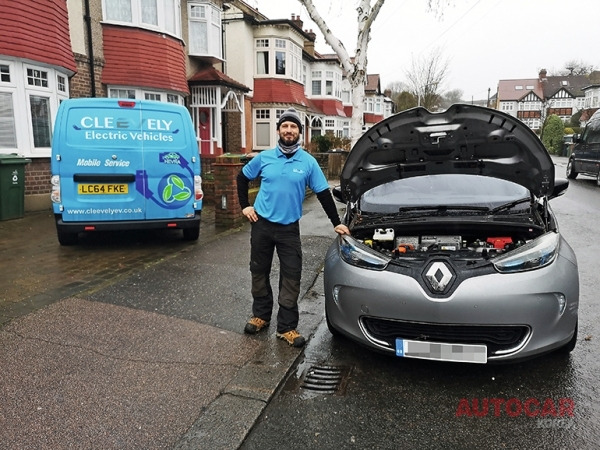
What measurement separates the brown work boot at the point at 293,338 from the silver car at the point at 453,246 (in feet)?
1.01

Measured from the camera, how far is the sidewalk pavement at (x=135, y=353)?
2.73 meters

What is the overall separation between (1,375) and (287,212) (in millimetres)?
2313

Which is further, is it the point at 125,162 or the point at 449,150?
the point at 125,162

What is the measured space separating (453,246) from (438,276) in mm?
543

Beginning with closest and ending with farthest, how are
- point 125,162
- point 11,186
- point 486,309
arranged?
point 486,309 < point 125,162 < point 11,186

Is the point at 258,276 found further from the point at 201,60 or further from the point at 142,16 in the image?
the point at 201,60

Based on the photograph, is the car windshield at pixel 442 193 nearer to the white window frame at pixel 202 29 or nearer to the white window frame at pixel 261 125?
the white window frame at pixel 202 29

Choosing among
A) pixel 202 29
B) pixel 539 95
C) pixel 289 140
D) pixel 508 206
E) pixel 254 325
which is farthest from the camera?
pixel 539 95

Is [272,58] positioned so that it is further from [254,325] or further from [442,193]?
[254,325]

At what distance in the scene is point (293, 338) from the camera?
3.87 meters

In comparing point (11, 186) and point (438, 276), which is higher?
point (11, 186)

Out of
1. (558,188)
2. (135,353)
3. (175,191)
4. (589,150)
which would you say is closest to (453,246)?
(558,188)

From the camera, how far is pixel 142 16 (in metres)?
14.5

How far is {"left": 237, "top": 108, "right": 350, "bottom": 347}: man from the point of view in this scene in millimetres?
3820
